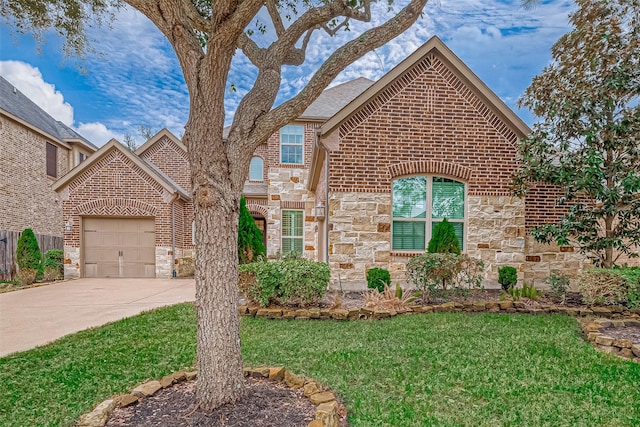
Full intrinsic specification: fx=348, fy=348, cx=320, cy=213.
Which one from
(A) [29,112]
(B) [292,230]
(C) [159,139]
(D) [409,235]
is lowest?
(B) [292,230]

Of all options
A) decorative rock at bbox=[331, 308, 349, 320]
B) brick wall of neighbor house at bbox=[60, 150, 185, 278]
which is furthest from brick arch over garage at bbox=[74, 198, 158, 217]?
decorative rock at bbox=[331, 308, 349, 320]

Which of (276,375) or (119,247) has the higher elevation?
(119,247)

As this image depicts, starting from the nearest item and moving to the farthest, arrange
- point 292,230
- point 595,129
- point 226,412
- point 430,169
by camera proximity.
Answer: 1. point 226,412
2. point 595,129
3. point 430,169
4. point 292,230

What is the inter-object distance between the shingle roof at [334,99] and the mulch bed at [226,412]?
11.4 meters

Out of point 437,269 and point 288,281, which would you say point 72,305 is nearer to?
point 288,281

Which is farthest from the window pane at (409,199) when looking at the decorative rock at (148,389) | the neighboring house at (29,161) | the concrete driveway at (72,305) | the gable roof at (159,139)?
the neighboring house at (29,161)

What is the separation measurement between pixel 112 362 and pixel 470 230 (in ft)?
24.5

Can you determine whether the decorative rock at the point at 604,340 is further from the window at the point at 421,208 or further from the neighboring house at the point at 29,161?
the neighboring house at the point at 29,161

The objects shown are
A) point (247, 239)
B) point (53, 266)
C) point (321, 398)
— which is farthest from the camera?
Answer: point (53, 266)

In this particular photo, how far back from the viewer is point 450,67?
325 inches

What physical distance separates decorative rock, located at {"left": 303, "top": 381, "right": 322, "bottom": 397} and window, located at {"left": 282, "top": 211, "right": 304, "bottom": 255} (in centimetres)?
1074

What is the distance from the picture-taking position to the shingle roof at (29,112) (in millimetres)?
14719

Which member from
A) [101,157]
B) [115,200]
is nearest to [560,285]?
[115,200]

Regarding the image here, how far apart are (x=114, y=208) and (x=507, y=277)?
12729 millimetres
